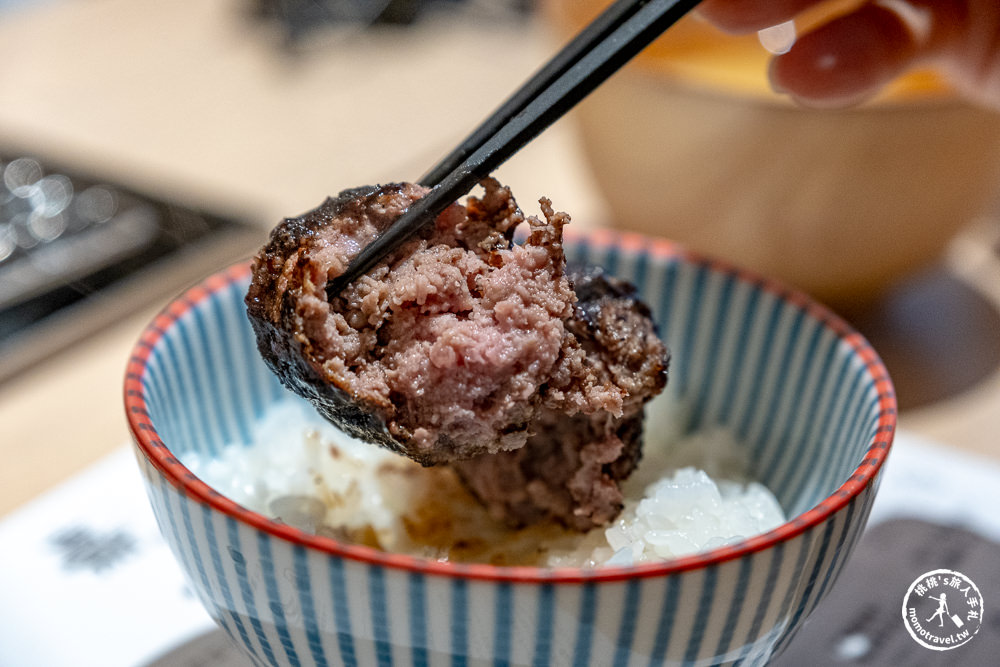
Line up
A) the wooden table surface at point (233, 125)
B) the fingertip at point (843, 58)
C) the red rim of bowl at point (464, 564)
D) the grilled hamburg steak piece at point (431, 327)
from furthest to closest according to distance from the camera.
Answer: the wooden table surface at point (233, 125) → the fingertip at point (843, 58) → the grilled hamburg steak piece at point (431, 327) → the red rim of bowl at point (464, 564)

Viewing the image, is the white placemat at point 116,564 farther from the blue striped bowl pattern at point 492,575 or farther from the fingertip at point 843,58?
the fingertip at point 843,58

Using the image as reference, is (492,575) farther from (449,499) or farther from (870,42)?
(870,42)

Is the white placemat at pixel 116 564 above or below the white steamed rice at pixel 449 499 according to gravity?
below

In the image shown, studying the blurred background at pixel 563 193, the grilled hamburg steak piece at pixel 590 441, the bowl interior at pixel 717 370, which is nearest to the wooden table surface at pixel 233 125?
the blurred background at pixel 563 193

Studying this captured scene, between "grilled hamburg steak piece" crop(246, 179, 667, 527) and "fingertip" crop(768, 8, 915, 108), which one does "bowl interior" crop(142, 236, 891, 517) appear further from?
"fingertip" crop(768, 8, 915, 108)

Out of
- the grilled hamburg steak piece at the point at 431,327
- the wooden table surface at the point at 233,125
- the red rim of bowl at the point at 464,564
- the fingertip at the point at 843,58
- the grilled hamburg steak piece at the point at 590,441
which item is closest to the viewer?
the red rim of bowl at the point at 464,564

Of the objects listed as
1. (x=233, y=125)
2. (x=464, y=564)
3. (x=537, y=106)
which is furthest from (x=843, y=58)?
(x=233, y=125)

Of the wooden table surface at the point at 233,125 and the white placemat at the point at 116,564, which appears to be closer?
the white placemat at the point at 116,564

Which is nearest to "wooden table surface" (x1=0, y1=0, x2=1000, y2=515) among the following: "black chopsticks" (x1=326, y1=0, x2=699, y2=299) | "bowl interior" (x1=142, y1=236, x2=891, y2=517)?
"bowl interior" (x1=142, y1=236, x2=891, y2=517)
